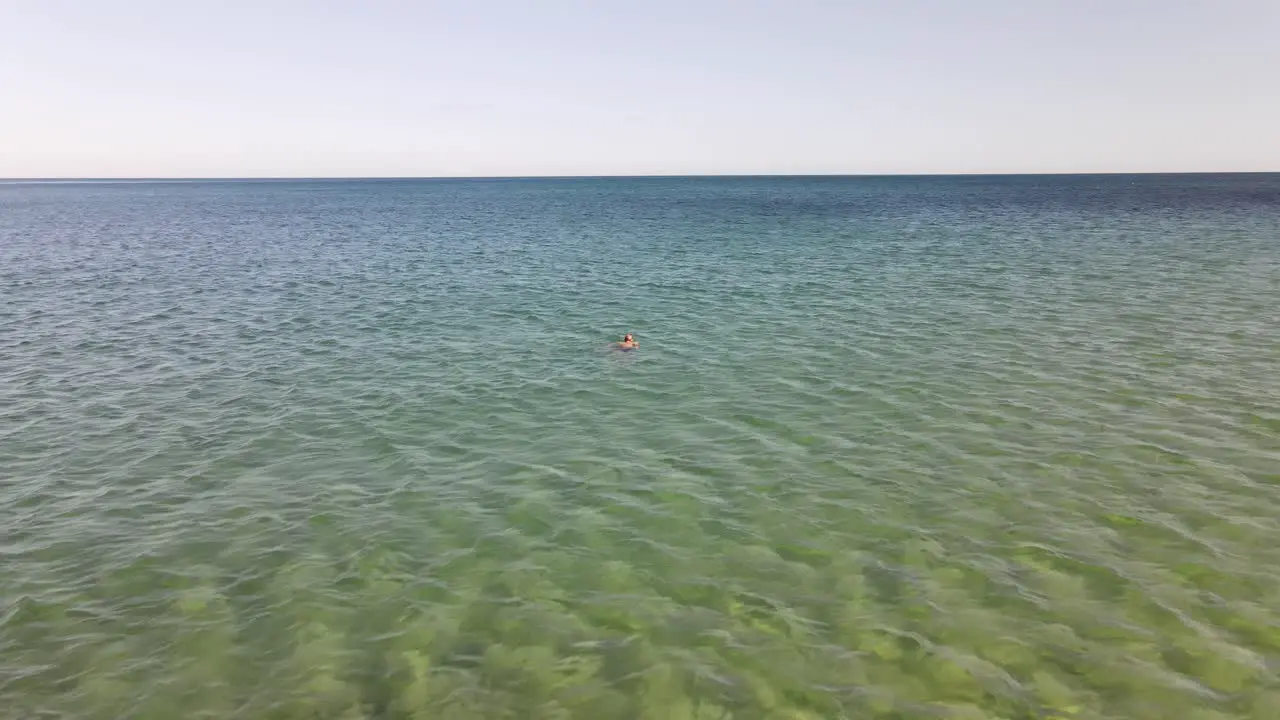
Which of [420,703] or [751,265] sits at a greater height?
[751,265]

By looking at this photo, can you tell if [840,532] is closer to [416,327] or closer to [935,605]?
[935,605]

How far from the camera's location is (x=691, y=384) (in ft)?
79.4

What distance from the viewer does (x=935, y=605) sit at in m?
12.2

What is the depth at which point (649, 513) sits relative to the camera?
1551 cm

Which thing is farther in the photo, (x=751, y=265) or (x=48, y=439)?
(x=751, y=265)

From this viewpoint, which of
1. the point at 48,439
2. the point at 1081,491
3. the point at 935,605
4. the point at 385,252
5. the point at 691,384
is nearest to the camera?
the point at 935,605

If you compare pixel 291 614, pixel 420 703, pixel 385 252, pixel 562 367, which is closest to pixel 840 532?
pixel 420 703

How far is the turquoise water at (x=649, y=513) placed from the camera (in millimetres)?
10680

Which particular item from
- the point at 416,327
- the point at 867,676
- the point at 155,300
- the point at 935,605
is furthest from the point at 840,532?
the point at 155,300

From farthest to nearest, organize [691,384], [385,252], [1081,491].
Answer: [385,252]
[691,384]
[1081,491]

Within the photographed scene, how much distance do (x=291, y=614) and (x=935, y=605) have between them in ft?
34.2

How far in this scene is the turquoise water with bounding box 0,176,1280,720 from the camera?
10.7 meters

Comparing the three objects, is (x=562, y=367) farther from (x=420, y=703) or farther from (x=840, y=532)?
(x=420, y=703)

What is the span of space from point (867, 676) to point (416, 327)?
26.9 metres
